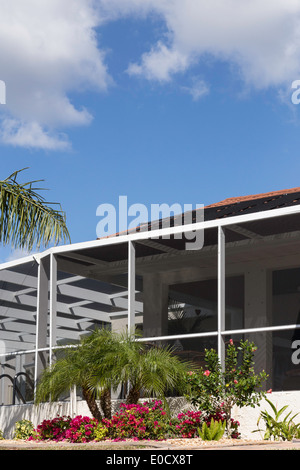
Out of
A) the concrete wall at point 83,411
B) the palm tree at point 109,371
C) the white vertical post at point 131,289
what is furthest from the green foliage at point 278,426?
the white vertical post at point 131,289

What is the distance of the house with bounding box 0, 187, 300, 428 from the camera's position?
47.1ft

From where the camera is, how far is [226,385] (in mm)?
11664

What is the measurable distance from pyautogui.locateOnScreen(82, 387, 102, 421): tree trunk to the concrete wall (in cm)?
79

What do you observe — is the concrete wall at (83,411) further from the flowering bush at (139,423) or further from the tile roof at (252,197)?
the tile roof at (252,197)

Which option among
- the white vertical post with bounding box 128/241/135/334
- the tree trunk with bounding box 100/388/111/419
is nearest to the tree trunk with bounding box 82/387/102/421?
the tree trunk with bounding box 100/388/111/419

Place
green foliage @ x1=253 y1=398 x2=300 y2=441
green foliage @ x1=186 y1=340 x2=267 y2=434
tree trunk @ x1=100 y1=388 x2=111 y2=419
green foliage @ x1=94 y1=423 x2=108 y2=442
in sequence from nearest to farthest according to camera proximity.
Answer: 1. green foliage @ x1=253 y1=398 x2=300 y2=441
2. green foliage @ x1=186 y1=340 x2=267 y2=434
3. green foliage @ x1=94 y1=423 x2=108 y2=442
4. tree trunk @ x1=100 y1=388 x2=111 y2=419

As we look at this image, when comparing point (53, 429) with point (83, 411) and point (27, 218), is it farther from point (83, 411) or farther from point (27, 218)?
point (27, 218)

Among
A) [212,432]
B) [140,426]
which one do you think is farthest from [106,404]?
[212,432]

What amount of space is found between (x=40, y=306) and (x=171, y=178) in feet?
25.9

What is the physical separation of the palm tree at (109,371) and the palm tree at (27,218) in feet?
6.48

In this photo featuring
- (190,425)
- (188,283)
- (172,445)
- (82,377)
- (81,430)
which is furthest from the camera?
(188,283)

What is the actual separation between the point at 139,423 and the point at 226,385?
4.88 feet

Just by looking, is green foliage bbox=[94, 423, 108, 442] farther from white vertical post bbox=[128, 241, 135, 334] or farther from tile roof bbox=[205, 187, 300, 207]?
tile roof bbox=[205, 187, 300, 207]

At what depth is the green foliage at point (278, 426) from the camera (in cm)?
1120
